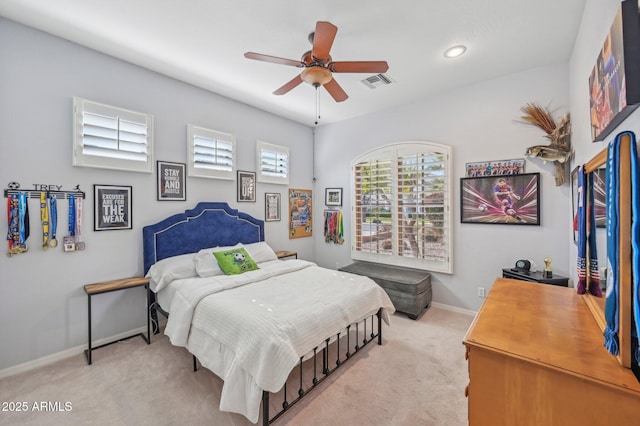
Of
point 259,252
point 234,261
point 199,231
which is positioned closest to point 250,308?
point 234,261

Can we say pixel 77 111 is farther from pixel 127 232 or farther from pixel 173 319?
pixel 173 319

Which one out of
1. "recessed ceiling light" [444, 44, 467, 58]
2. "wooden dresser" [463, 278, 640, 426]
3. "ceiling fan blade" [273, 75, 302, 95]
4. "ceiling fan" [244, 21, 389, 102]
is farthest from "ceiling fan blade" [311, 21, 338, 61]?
"wooden dresser" [463, 278, 640, 426]

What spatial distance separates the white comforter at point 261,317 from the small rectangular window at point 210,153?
1.58m

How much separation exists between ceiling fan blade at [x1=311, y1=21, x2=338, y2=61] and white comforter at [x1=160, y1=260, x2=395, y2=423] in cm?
209

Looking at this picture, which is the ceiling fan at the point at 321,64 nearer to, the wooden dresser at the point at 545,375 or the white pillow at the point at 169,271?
the wooden dresser at the point at 545,375

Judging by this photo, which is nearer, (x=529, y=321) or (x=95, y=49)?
(x=529, y=321)

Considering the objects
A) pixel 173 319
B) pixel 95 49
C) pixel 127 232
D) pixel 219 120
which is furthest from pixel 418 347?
pixel 95 49

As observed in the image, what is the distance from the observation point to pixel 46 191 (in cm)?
262

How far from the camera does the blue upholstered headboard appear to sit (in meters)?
3.28

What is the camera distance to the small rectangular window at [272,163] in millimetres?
4543

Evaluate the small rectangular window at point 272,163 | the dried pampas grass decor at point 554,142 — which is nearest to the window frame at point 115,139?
the small rectangular window at point 272,163

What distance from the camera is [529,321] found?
134 centimetres

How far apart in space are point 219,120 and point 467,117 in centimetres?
350

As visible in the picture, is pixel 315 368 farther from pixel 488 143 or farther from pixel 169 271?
pixel 488 143
